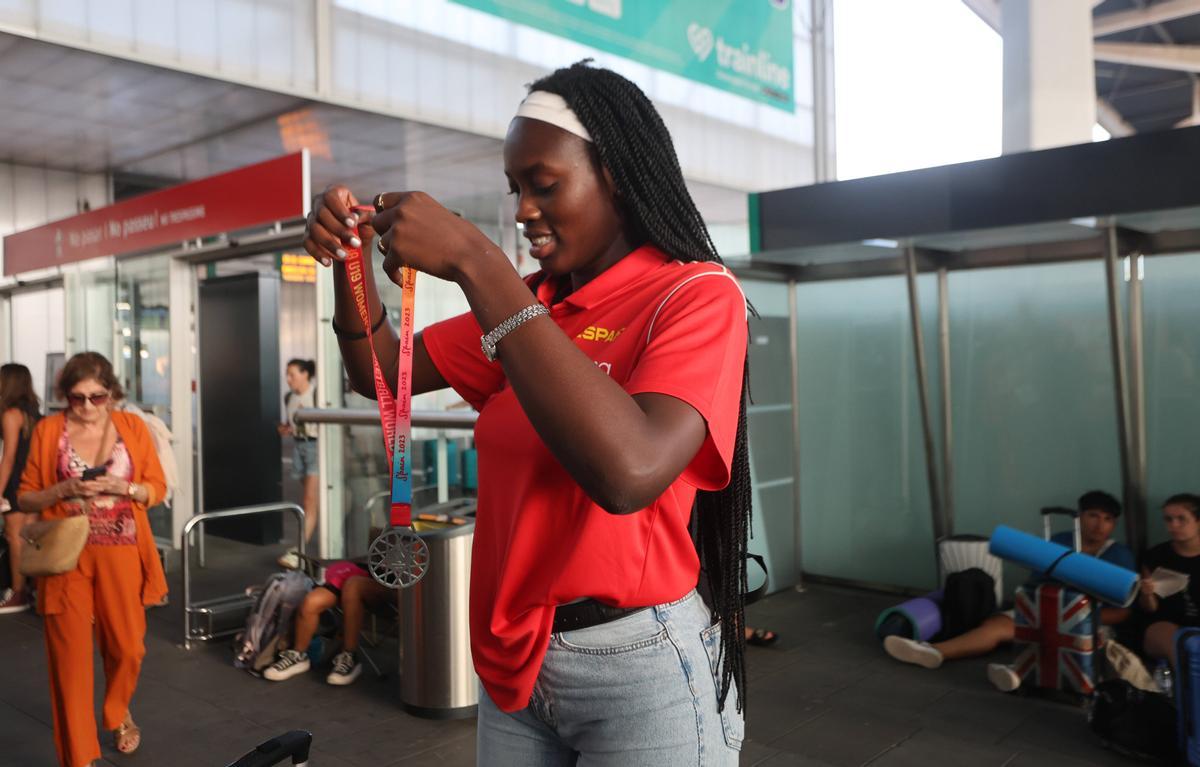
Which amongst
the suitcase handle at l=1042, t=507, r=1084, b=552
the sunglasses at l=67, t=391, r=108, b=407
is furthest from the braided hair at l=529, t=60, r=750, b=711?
the suitcase handle at l=1042, t=507, r=1084, b=552

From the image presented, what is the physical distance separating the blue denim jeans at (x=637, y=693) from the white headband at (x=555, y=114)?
0.60 meters

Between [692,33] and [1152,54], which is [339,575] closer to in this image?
[692,33]

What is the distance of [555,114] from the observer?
1.22 metres

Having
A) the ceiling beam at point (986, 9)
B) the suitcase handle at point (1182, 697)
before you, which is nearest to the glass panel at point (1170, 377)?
the suitcase handle at point (1182, 697)

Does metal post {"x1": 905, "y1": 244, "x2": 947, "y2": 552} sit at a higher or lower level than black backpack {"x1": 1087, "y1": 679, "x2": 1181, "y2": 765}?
higher

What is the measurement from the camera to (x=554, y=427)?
3.12 feet

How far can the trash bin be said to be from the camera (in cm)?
502

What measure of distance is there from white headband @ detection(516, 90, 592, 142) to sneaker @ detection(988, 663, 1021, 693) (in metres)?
5.14

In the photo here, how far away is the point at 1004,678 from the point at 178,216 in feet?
23.5

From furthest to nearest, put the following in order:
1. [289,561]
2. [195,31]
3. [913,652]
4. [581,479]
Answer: [195,31] < [289,561] < [913,652] < [581,479]

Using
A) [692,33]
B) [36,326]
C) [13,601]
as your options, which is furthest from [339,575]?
[36,326]

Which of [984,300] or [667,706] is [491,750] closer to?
[667,706]

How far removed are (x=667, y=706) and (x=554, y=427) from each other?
45cm

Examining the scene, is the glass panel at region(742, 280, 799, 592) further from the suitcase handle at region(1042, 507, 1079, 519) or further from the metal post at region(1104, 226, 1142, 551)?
the metal post at region(1104, 226, 1142, 551)
